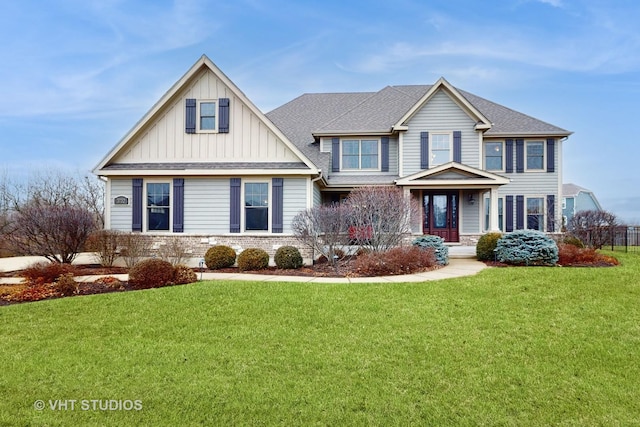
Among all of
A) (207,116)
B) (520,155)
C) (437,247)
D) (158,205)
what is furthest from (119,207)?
(520,155)

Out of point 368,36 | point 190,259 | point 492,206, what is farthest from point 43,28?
point 492,206

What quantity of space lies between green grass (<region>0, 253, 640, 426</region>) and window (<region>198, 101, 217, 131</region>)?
25.3 feet

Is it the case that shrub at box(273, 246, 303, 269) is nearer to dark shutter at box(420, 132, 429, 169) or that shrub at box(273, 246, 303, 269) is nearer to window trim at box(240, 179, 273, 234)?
window trim at box(240, 179, 273, 234)

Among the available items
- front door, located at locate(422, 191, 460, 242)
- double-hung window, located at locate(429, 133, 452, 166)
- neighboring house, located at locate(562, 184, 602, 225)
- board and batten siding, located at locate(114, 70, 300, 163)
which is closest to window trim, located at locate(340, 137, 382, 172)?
double-hung window, located at locate(429, 133, 452, 166)

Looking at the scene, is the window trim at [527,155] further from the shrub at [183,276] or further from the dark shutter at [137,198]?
the dark shutter at [137,198]

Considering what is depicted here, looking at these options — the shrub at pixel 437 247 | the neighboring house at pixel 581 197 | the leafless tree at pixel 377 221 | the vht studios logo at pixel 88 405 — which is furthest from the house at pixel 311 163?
the neighboring house at pixel 581 197

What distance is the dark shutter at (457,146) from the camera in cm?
1708

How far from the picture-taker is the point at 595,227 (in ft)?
53.5

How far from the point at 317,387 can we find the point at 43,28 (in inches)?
542

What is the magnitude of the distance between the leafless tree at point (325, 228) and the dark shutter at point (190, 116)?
5528mm

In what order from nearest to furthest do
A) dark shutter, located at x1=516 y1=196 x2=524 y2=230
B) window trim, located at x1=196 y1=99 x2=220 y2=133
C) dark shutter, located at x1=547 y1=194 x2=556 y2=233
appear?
window trim, located at x1=196 y1=99 x2=220 y2=133 < dark shutter, located at x1=547 y1=194 x2=556 y2=233 < dark shutter, located at x1=516 y1=196 x2=524 y2=230

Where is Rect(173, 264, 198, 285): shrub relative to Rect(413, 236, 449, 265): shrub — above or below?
below

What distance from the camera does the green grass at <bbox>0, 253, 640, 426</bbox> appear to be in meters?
3.91

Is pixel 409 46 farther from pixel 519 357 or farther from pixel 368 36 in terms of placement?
pixel 519 357
